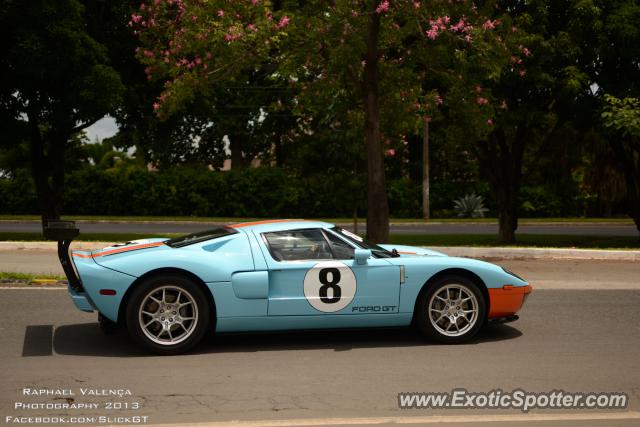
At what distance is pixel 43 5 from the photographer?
66.3ft

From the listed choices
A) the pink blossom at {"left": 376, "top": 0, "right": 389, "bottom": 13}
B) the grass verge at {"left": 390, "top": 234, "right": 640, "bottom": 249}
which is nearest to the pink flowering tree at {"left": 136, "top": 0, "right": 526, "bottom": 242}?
the pink blossom at {"left": 376, "top": 0, "right": 389, "bottom": 13}

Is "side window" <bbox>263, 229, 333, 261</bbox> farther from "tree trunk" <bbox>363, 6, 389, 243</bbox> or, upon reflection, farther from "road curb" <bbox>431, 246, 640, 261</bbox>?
"tree trunk" <bbox>363, 6, 389, 243</bbox>

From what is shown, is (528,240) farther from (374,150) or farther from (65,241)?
(65,241)

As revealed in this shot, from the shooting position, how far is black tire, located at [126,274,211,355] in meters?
6.88

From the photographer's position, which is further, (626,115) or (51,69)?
(51,69)

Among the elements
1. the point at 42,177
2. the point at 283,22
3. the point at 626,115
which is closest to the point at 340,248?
the point at 283,22

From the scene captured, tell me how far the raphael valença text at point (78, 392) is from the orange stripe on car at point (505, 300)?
3447 millimetres

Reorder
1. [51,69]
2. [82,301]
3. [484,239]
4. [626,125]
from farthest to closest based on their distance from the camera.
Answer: [484,239], [51,69], [626,125], [82,301]

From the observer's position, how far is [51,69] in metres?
20.3

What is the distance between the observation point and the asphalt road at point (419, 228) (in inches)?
1130

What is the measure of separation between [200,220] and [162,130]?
4.33 m

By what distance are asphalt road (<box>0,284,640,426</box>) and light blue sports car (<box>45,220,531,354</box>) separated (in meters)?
0.25

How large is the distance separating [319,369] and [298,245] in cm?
133

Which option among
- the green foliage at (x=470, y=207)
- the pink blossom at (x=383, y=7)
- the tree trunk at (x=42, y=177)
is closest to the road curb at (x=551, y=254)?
the pink blossom at (x=383, y=7)
